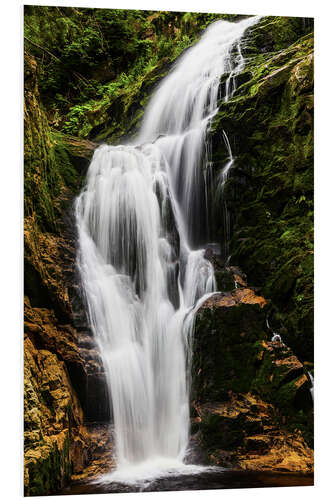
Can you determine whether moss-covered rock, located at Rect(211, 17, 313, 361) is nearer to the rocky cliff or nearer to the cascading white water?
the rocky cliff

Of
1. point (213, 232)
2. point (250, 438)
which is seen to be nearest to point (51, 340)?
point (213, 232)

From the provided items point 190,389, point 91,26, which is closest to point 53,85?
point 91,26

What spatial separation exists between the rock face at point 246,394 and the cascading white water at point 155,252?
0.18 m

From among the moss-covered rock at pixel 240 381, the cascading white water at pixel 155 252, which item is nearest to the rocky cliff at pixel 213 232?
the moss-covered rock at pixel 240 381

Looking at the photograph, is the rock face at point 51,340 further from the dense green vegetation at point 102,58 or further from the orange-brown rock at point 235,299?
the orange-brown rock at point 235,299

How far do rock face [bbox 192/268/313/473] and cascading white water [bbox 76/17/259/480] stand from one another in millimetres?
179

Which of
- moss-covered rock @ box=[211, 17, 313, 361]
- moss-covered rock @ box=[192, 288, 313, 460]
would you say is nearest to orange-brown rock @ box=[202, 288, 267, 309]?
moss-covered rock @ box=[192, 288, 313, 460]

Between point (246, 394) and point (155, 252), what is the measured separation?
66.6 inches

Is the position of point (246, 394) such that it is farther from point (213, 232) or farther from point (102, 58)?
point (102, 58)

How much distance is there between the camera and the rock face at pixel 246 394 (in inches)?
197

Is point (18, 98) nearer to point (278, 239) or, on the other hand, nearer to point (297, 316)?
point (278, 239)

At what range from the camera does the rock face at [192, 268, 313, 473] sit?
5.00m

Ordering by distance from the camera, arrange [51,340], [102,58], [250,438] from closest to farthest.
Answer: [51,340] → [250,438] → [102,58]

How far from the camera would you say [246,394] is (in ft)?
17.1
